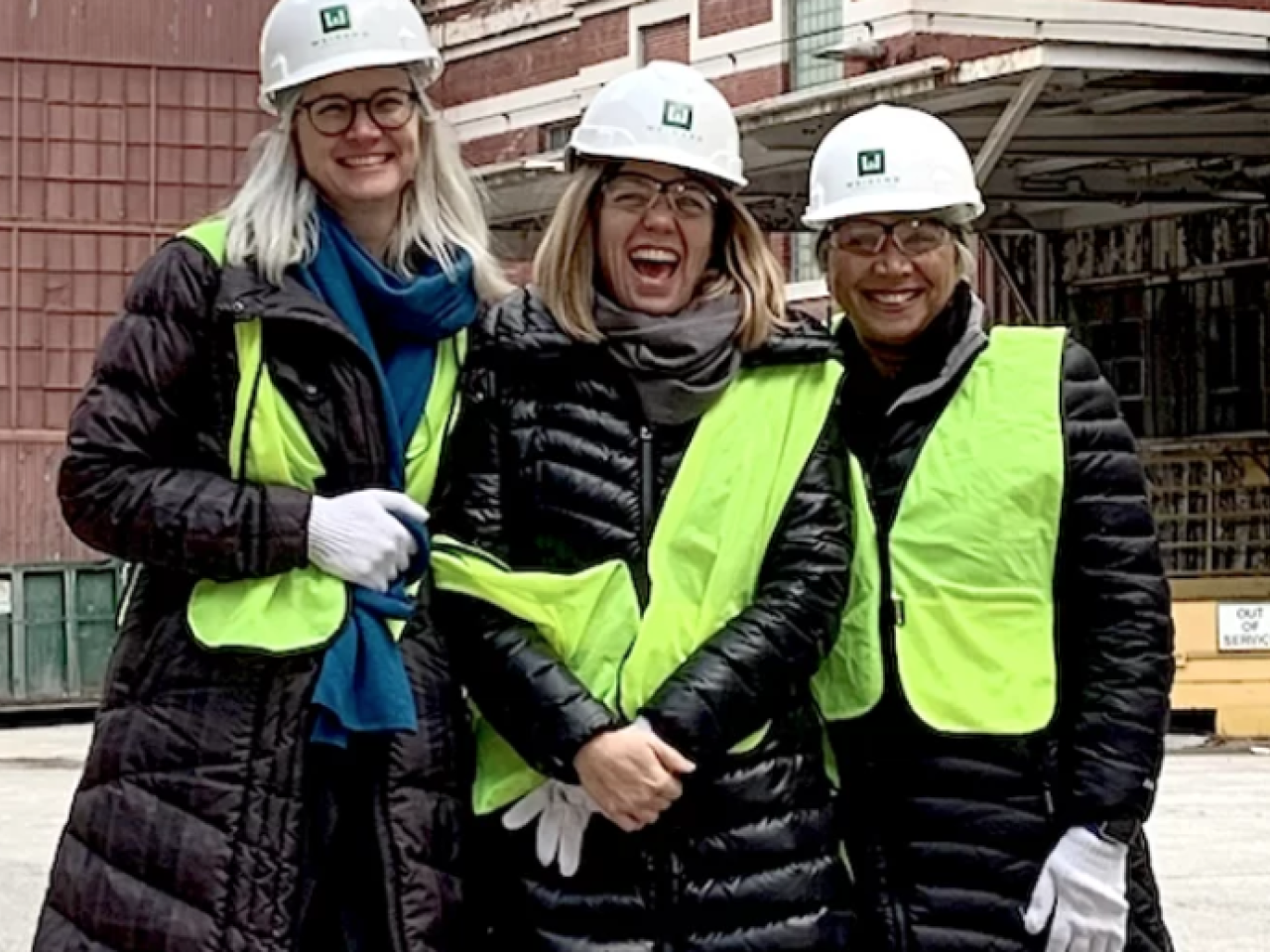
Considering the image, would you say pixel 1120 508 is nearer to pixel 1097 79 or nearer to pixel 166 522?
pixel 166 522

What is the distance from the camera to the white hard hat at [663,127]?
4.09 m

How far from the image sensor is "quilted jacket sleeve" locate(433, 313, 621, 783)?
3.89 m

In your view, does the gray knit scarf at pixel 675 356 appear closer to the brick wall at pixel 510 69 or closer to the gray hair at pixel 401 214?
the gray hair at pixel 401 214

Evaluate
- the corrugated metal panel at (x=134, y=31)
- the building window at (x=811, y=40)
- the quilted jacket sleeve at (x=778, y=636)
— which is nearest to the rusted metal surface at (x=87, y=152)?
the corrugated metal panel at (x=134, y=31)

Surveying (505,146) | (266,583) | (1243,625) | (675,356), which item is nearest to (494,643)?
(266,583)

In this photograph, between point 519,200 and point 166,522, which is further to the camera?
point 519,200

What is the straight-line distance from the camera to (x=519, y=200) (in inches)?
941

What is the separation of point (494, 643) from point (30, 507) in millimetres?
26965

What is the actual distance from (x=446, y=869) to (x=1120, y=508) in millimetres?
1329

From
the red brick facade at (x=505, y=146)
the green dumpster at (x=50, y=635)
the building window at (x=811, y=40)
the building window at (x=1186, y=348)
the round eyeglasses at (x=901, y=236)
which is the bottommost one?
the green dumpster at (x=50, y=635)

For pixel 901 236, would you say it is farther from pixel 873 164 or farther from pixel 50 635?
pixel 50 635

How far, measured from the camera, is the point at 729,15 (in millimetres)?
28219

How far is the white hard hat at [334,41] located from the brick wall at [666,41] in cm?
2524

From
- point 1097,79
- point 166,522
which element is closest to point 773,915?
point 166,522
